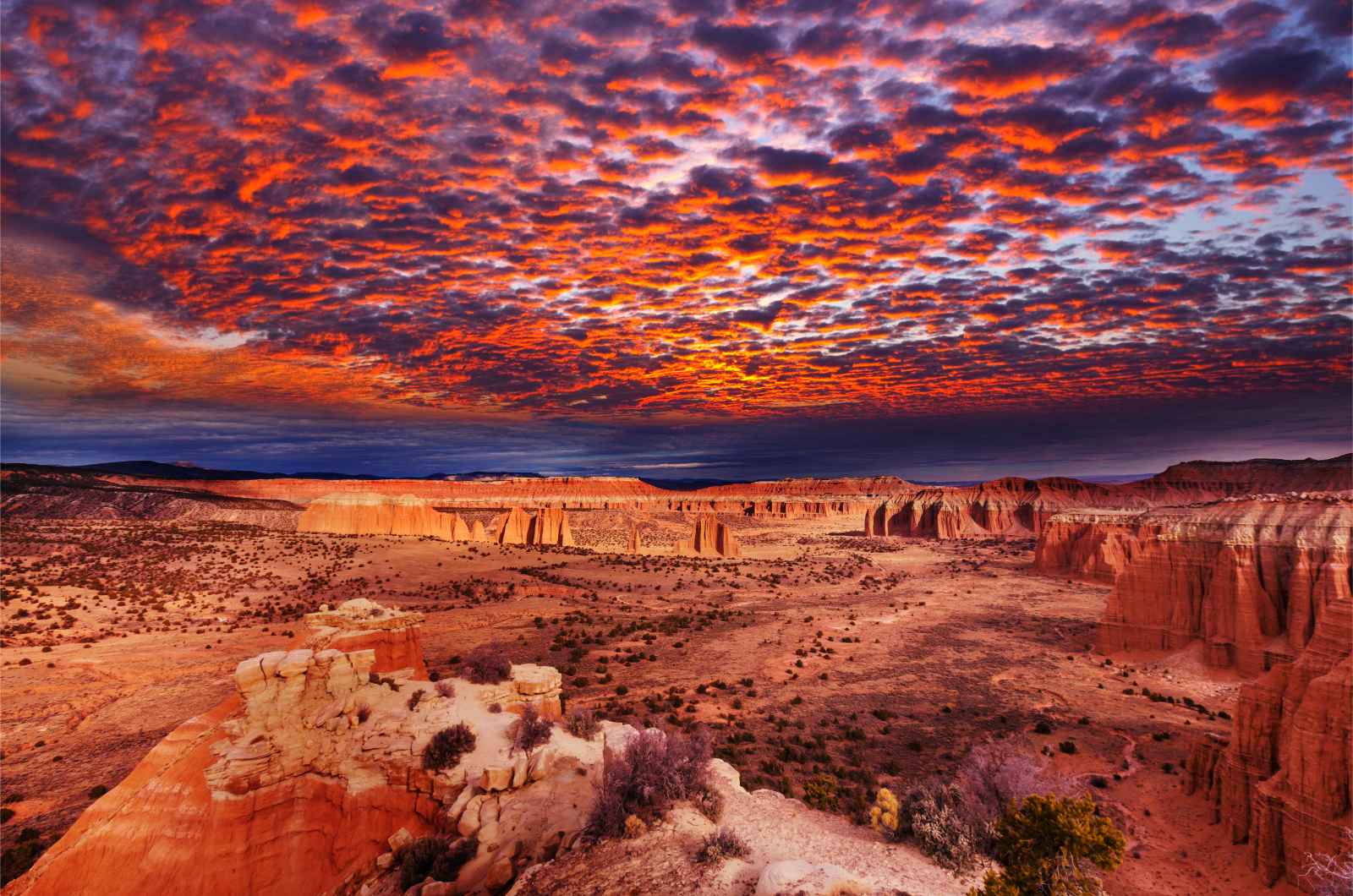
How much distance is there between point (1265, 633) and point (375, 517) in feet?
328

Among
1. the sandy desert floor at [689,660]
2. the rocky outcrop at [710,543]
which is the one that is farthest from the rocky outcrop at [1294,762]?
the rocky outcrop at [710,543]

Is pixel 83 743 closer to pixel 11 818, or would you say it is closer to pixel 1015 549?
pixel 11 818

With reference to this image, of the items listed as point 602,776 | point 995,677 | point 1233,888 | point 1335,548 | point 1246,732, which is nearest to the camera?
point 602,776

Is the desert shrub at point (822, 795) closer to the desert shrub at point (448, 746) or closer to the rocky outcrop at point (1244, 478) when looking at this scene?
the desert shrub at point (448, 746)

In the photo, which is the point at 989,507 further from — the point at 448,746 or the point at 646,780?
the point at 448,746

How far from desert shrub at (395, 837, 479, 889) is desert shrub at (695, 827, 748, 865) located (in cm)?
427

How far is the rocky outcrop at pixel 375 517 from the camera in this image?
8812cm

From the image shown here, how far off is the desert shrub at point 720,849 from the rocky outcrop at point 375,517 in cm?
8884

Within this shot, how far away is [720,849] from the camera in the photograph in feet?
31.1

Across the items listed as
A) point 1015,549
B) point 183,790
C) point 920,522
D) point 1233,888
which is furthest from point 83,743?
point 920,522

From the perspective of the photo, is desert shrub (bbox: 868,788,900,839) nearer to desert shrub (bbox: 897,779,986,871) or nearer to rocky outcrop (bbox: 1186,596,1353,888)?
desert shrub (bbox: 897,779,986,871)

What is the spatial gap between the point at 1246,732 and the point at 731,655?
22.2 metres

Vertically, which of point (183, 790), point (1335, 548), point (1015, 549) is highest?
point (1335, 548)

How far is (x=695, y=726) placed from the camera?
71.1 feet
